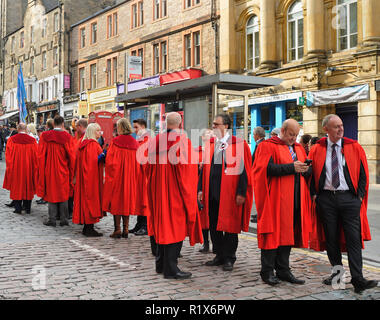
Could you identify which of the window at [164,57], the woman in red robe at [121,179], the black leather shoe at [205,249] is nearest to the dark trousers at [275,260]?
the black leather shoe at [205,249]

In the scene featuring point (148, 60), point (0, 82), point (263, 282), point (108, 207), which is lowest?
point (263, 282)

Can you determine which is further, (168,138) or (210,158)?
(210,158)

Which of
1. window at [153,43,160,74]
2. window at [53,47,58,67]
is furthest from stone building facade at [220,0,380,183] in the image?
window at [53,47,58,67]

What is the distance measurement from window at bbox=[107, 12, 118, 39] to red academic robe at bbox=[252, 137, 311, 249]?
1157 inches

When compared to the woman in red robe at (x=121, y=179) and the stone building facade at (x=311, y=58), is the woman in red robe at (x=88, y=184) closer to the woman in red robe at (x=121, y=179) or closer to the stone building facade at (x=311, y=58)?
the woman in red robe at (x=121, y=179)

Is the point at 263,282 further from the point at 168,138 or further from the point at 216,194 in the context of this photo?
the point at 168,138

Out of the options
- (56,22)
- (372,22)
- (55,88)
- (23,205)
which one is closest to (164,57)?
(372,22)

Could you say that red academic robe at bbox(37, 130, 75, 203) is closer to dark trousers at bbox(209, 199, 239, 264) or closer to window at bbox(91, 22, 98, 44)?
dark trousers at bbox(209, 199, 239, 264)

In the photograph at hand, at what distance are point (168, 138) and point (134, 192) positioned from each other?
112 inches

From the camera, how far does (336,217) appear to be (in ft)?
16.8

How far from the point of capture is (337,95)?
17594 mm

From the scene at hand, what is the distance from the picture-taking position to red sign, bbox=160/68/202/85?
24.6 metres

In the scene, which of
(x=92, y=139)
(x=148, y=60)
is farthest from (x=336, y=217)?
(x=148, y=60)

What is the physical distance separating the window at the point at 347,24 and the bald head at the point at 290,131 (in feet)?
46.8
